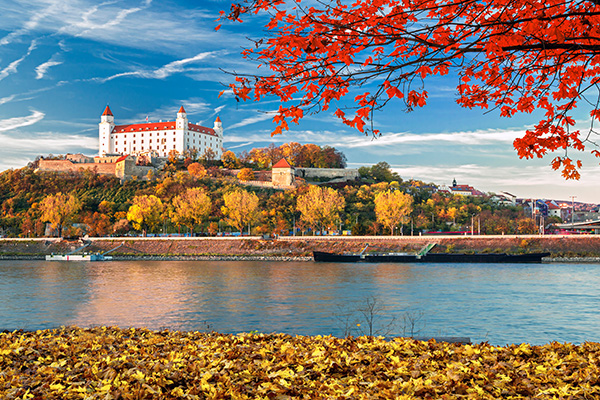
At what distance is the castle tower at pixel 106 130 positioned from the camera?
143125 mm

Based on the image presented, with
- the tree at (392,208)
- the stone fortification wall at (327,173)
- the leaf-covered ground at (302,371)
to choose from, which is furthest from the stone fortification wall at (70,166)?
the leaf-covered ground at (302,371)

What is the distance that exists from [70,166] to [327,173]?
2471 inches

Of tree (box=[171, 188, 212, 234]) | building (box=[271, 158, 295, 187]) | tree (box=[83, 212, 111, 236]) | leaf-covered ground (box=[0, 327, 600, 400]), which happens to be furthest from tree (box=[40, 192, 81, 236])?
leaf-covered ground (box=[0, 327, 600, 400])

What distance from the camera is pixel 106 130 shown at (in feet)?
472

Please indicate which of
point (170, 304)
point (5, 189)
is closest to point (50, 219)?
point (5, 189)

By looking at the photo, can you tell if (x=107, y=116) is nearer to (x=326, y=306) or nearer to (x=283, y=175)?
(x=283, y=175)

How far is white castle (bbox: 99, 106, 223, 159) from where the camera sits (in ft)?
A: 452

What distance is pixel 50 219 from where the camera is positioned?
82562 millimetres

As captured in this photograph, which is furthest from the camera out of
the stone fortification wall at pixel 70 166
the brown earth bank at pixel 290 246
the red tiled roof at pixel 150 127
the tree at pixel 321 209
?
the red tiled roof at pixel 150 127

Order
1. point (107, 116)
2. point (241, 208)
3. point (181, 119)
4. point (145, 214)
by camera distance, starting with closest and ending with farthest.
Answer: point (241, 208) < point (145, 214) < point (181, 119) < point (107, 116)

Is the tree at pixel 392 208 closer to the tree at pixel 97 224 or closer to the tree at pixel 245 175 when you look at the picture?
the tree at pixel 245 175

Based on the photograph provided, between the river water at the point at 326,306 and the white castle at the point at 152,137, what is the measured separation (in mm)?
106001

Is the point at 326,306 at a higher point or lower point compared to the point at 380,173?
lower

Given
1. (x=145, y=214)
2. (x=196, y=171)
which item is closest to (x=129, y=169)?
(x=196, y=171)
